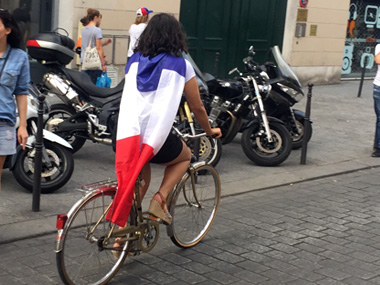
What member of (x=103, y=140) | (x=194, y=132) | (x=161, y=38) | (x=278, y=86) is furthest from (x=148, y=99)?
(x=278, y=86)

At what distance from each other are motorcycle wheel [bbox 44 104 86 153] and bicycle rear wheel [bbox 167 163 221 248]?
264 centimetres

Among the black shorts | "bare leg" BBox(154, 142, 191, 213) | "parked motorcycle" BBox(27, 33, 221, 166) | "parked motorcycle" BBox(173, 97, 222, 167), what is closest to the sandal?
"bare leg" BBox(154, 142, 191, 213)

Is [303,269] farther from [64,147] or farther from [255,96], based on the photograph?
[255,96]

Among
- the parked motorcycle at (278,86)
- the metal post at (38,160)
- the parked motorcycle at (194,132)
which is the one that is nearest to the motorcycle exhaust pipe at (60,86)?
the parked motorcycle at (194,132)

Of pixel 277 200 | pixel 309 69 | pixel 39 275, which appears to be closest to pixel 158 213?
pixel 39 275

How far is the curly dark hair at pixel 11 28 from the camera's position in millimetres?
Answer: 4992

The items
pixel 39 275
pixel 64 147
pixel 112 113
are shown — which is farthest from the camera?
pixel 112 113

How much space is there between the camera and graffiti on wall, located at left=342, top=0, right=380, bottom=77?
18938mm

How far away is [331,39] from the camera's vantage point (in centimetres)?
1786

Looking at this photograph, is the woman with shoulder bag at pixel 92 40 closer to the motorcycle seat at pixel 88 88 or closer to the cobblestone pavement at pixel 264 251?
the motorcycle seat at pixel 88 88

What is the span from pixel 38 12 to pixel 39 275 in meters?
8.52

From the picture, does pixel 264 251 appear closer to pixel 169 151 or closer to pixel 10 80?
pixel 169 151

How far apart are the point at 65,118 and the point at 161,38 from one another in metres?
3.82

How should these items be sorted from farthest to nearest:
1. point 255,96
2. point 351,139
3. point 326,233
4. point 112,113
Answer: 1. point 351,139
2. point 255,96
3. point 112,113
4. point 326,233
